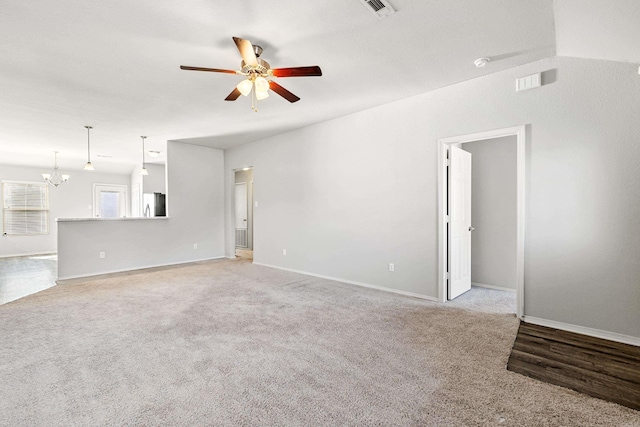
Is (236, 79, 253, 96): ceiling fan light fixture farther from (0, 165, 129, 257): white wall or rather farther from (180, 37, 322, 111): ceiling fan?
(0, 165, 129, 257): white wall

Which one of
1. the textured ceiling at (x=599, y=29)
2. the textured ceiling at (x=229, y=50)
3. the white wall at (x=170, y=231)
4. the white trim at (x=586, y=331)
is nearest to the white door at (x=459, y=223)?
the white trim at (x=586, y=331)

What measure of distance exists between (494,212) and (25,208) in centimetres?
1133

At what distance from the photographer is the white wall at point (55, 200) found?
26.1ft

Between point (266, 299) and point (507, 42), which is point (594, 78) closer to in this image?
point (507, 42)

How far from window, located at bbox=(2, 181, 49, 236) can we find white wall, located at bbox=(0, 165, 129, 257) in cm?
11

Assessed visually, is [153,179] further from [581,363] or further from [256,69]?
[581,363]

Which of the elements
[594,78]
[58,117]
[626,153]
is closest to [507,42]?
[594,78]

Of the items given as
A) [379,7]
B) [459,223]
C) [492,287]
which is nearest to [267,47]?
[379,7]

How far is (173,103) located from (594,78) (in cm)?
478

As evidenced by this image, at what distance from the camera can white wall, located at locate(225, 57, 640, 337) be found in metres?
2.67

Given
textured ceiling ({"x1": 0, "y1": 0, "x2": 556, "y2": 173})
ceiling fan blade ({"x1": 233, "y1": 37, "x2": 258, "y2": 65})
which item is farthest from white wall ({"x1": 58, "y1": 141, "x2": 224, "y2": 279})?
ceiling fan blade ({"x1": 233, "y1": 37, "x2": 258, "y2": 65})

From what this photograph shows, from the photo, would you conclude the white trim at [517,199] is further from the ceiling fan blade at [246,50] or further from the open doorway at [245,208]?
the open doorway at [245,208]

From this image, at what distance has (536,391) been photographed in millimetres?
1920

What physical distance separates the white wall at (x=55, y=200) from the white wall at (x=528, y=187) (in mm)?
7597
